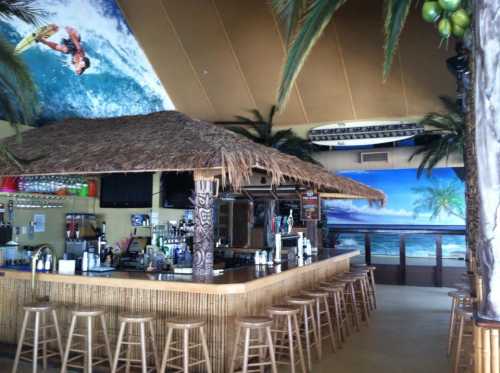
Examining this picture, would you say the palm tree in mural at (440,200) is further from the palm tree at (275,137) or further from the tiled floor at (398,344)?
the tiled floor at (398,344)

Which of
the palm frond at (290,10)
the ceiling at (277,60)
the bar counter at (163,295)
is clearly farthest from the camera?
the ceiling at (277,60)

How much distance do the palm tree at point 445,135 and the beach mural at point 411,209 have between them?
7.53 feet

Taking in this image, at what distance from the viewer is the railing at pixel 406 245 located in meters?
12.3

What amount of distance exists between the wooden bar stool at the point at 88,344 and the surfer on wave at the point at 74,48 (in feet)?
19.0

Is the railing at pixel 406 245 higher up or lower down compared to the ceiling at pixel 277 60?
lower down

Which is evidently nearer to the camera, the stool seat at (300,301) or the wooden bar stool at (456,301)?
the stool seat at (300,301)

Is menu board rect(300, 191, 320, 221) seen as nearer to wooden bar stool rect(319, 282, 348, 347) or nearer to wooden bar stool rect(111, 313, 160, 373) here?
wooden bar stool rect(319, 282, 348, 347)

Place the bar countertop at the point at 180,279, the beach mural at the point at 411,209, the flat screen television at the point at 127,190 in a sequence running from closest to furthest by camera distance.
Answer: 1. the bar countertop at the point at 180,279
2. the flat screen television at the point at 127,190
3. the beach mural at the point at 411,209

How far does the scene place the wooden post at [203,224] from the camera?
523 centimetres

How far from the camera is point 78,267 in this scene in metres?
5.84

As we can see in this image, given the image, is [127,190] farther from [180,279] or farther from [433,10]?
[433,10]

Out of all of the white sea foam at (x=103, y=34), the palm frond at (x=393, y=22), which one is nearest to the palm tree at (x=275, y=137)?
the white sea foam at (x=103, y=34)

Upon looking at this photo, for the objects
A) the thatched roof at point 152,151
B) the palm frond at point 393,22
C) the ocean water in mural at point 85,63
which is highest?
the ocean water in mural at point 85,63

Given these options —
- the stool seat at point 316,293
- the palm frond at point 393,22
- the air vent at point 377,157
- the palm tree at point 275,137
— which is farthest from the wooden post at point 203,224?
the air vent at point 377,157
